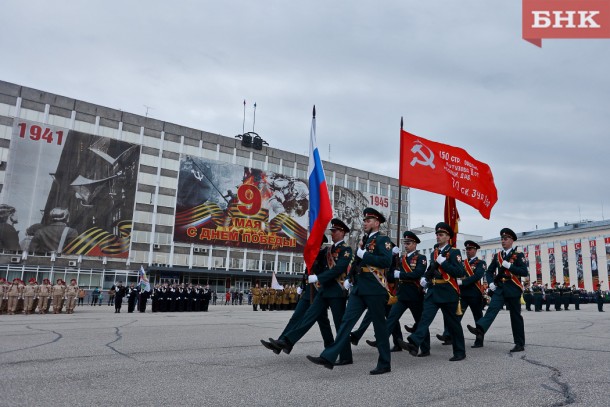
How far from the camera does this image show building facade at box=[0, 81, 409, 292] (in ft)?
146

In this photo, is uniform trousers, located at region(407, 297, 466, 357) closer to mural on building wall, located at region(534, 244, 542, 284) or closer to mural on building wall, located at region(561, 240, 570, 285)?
mural on building wall, located at region(561, 240, 570, 285)

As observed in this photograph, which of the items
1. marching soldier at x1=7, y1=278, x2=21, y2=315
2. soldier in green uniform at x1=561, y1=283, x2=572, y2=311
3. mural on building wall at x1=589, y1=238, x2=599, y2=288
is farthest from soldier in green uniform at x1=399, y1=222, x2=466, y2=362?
mural on building wall at x1=589, y1=238, x2=599, y2=288

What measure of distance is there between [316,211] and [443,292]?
2.25m

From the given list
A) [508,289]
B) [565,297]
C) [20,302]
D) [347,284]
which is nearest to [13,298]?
[20,302]

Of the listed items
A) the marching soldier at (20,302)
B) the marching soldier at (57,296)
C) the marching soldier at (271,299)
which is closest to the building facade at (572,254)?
the marching soldier at (271,299)

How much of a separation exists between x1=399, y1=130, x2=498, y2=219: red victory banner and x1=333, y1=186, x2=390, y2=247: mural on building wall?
50.7 meters

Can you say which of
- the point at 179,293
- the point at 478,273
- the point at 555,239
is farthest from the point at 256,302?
the point at 555,239

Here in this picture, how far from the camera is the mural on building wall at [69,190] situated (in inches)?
1731

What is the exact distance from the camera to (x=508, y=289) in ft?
27.2

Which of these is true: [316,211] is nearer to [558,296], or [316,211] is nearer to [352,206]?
[558,296]

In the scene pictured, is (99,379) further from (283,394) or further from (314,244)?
(314,244)

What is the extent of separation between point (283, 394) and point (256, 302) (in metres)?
22.1

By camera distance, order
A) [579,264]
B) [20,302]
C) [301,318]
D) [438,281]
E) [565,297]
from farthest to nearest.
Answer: [579,264]
[565,297]
[20,302]
[438,281]
[301,318]

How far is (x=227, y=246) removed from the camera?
180 feet
